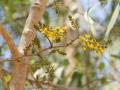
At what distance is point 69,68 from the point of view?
283 centimetres

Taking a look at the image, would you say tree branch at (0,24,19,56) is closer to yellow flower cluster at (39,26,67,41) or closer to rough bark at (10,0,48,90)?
rough bark at (10,0,48,90)

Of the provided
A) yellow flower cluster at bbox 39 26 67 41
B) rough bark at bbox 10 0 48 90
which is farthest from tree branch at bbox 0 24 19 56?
yellow flower cluster at bbox 39 26 67 41

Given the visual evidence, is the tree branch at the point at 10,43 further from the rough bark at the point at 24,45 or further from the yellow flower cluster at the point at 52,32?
the yellow flower cluster at the point at 52,32

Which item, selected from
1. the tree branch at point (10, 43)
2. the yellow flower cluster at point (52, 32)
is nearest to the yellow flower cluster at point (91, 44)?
the yellow flower cluster at point (52, 32)

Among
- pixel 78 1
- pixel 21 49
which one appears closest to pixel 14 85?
pixel 21 49

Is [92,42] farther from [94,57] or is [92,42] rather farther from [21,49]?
[94,57]

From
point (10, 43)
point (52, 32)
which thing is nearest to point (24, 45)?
point (10, 43)

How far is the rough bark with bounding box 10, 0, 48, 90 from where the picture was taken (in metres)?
1.00

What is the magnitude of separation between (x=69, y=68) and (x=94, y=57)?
29 centimetres

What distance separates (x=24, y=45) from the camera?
40.9 inches

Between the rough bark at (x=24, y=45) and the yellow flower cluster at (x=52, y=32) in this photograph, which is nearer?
the yellow flower cluster at (x=52, y=32)

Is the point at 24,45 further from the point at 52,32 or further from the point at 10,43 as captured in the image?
the point at 52,32

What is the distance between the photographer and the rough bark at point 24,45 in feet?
3.28

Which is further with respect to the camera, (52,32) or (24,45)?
(24,45)
